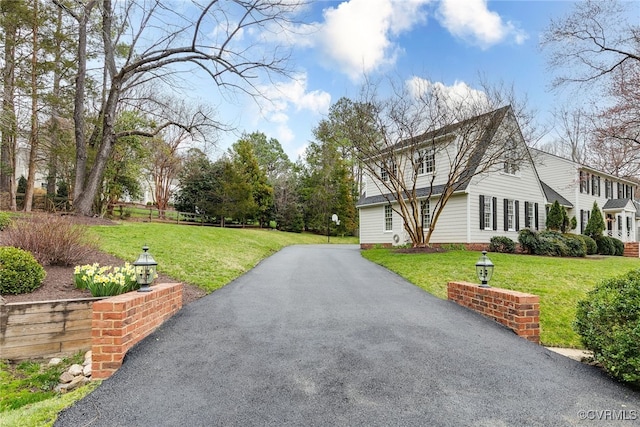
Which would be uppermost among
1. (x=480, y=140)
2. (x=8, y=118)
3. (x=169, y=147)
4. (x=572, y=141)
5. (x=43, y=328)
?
(x=572, y=141)

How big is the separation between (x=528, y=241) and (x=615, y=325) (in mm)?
12074

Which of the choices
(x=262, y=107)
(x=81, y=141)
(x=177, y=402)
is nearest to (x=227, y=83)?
(x=262, y=107)

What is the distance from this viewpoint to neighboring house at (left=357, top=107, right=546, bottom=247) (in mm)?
13367

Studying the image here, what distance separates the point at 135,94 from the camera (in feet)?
57.2

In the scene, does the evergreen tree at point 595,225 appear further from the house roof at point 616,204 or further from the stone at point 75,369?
the stone at point 75,369

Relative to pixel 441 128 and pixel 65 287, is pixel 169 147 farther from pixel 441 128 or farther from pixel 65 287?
pixel 65 287

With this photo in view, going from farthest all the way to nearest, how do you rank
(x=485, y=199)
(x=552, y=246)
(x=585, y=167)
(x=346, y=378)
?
(x=585, y=167), (x=485, y=199), (x=552, y=246), (x=346, y=378)

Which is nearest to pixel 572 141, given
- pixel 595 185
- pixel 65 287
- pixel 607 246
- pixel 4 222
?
pixel 595 185

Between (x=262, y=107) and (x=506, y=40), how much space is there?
860cm

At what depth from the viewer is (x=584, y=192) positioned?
1997cm

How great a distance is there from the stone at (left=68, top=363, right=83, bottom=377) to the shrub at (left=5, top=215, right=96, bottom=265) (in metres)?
3.14

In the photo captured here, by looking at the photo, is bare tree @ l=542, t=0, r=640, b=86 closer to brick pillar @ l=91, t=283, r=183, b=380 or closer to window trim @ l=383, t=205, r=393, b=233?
window trim @ l=383, t=205, r=393, b=233

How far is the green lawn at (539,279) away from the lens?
5.15 meters

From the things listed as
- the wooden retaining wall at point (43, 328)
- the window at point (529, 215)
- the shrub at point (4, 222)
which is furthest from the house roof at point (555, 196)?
the shrub at point (4, 222)
